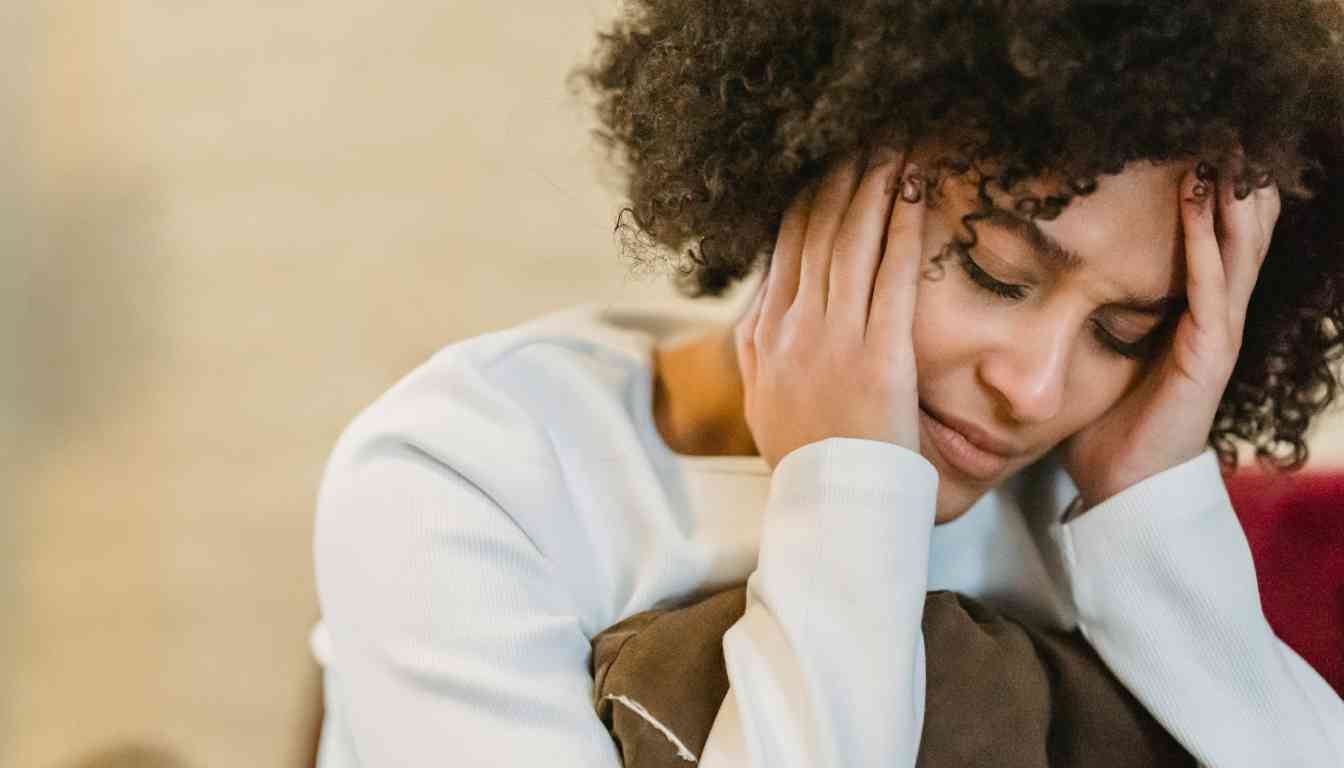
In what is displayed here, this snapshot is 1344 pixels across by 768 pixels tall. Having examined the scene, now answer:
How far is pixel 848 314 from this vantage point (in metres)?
0.89

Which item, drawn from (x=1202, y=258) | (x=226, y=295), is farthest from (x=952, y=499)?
(x=226, y=295)

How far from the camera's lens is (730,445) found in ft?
3.76

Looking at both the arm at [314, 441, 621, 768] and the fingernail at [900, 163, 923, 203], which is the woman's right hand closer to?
the fingernail at [900, 163, 923, 203]

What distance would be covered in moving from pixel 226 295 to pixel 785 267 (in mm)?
952

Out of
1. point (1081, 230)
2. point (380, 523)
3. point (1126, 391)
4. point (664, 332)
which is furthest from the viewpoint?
point (664, 332)

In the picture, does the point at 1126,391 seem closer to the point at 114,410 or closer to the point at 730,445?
the point at 730,445

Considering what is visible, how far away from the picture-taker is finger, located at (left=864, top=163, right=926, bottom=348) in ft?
2.79

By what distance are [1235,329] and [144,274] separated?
1333 millimetres

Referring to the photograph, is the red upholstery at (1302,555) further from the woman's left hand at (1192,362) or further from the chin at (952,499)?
the chin at (952,499)

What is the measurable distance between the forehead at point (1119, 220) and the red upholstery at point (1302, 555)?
1.81 ft

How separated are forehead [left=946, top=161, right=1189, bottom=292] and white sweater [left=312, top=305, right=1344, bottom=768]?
0.19 metres

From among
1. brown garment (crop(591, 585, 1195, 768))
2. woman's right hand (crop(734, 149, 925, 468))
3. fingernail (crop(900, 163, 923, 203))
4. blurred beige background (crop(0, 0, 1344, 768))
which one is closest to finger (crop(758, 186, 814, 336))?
woman's right hand (crop(734, 149, 925, 468))

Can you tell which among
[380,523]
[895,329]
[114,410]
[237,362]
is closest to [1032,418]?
[895,329]

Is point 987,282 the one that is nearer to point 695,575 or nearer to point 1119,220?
point 1119,220
